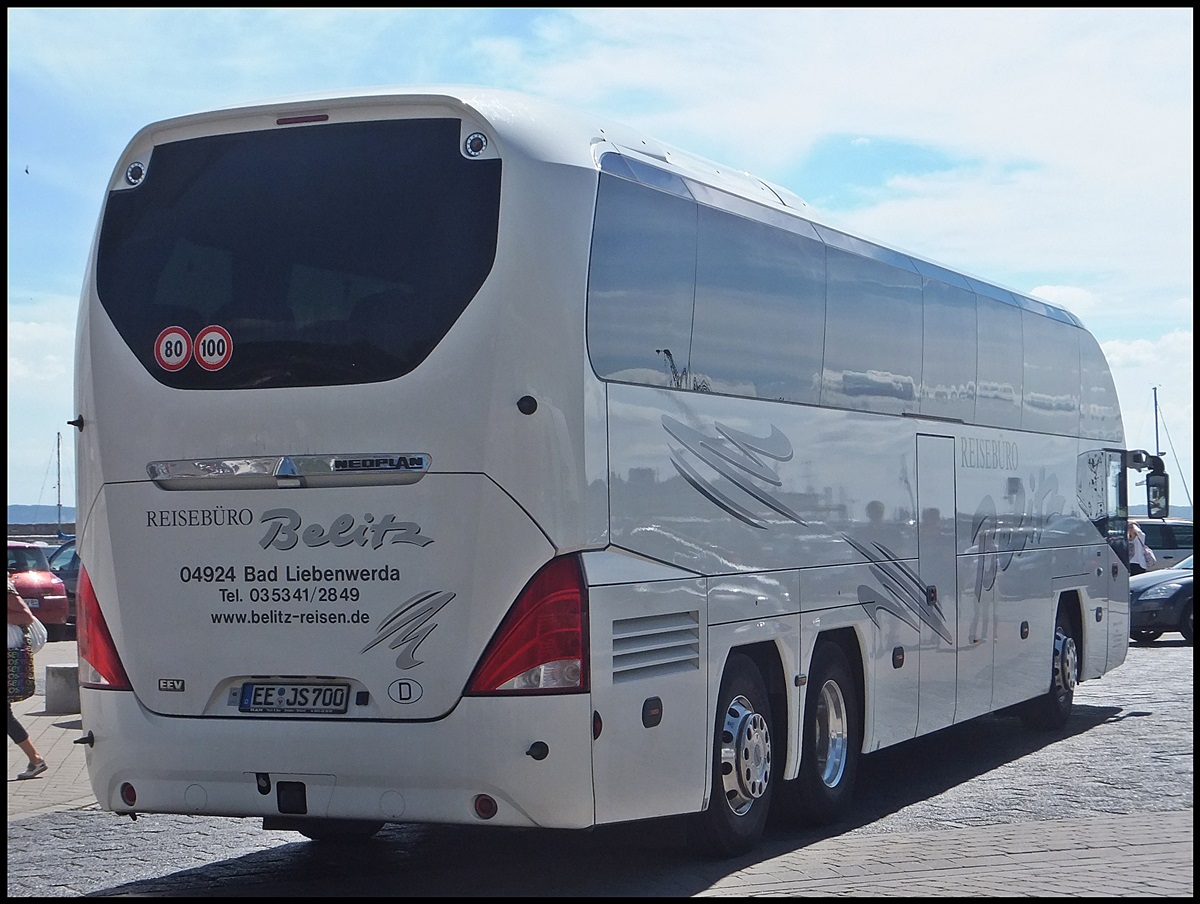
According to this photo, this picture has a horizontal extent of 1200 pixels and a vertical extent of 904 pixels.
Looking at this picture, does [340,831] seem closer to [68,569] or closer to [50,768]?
[50,768]

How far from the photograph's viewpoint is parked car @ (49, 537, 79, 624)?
2869 cm

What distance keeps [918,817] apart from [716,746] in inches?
90.0

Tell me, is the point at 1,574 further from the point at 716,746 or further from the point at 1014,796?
the point at 1014,796

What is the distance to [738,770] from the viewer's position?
8883 mm

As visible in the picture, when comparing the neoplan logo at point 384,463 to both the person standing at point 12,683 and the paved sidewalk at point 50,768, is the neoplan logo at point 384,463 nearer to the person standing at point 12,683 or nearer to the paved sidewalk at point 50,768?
the paved sidewalk at point 50,768

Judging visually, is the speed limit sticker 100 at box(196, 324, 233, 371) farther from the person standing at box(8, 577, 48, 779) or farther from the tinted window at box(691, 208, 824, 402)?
the person standing at box(8, 577, 48, 779)

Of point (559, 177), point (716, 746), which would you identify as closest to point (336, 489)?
point (559, 177)

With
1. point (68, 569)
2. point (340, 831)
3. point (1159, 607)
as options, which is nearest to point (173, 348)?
point (340, 831)

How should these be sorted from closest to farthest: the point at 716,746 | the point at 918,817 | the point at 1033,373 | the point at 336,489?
1. the point at 336,489
2. the point at 716,746
3. the point at 918,817
4. the point at 1033,373

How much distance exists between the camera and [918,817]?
10.3m

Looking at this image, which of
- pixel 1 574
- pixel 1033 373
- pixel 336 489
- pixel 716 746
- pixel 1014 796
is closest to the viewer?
pixel 336 489

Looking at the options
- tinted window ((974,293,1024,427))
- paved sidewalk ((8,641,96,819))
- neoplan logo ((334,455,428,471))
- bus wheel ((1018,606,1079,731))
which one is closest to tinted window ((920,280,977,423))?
tinted window ((974,293,1024,427))

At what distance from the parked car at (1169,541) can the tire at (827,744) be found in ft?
83.3

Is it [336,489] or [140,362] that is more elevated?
[140,362]
